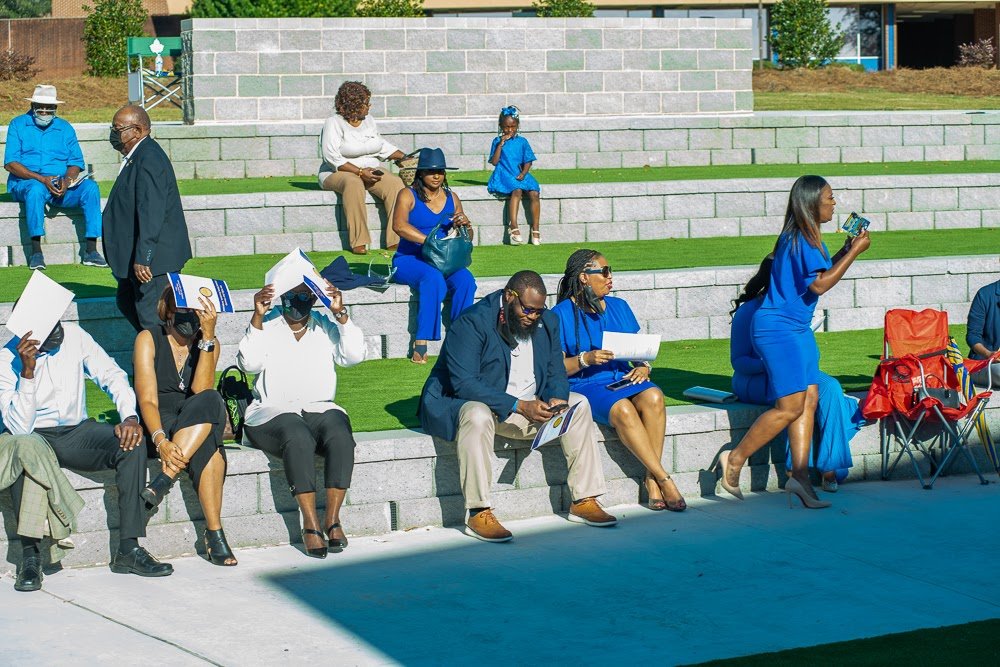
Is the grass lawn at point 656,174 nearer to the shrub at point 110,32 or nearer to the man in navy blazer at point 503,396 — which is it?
the man in navy blazer at point 503,396

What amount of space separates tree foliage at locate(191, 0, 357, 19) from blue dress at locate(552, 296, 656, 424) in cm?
1939

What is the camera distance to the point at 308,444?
7.39 metres

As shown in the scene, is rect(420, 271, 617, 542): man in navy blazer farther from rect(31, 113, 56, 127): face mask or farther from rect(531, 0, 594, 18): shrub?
rect(531, 0, 594, 18): shrub

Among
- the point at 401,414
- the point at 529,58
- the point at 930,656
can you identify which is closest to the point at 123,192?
the point at 401,414

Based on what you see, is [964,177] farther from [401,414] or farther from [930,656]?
[930,656]

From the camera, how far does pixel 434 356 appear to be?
35.2 feet

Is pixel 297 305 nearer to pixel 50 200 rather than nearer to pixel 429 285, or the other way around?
pixel 429 285

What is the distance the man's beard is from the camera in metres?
8.01

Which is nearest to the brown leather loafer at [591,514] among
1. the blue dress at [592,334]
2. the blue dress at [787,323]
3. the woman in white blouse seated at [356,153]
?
the blue dress at [592,334]

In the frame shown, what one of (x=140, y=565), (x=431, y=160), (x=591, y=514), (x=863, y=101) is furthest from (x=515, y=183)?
(x=863, y=101)

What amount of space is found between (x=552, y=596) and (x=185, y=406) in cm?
217

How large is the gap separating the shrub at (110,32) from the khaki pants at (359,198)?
2118cm

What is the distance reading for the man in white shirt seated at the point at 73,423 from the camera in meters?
7.01

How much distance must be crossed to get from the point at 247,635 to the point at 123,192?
3612 mm
